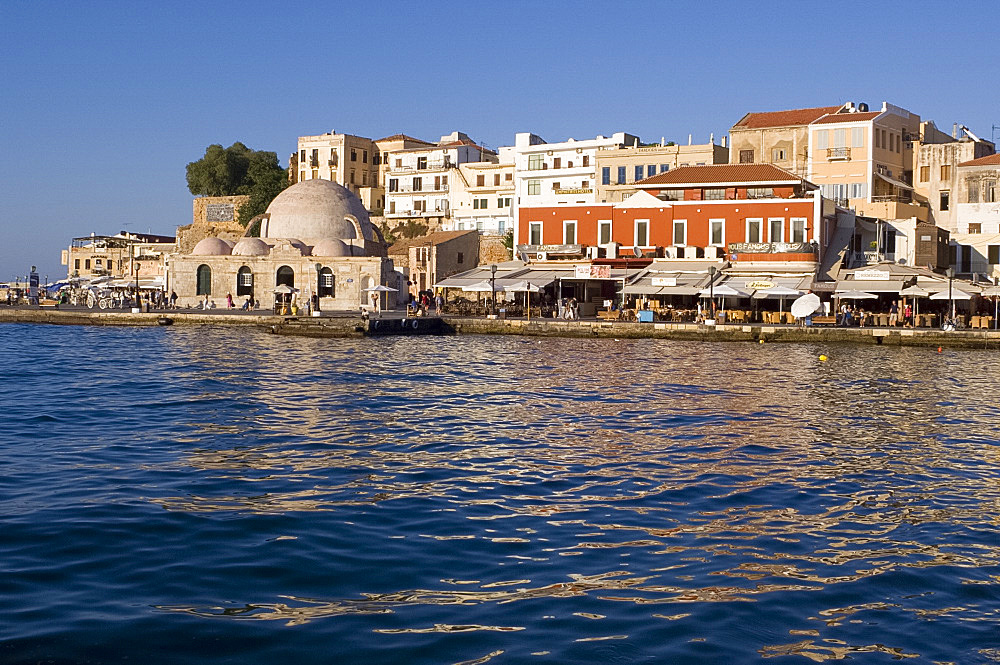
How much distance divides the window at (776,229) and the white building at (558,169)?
16.2 m

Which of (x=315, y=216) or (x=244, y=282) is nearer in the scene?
(x=244, y=282)

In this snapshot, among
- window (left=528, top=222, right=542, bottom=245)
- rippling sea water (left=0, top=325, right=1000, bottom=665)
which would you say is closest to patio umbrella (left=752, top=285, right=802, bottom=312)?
window (left=528, top=222, right=542, bottom=245)

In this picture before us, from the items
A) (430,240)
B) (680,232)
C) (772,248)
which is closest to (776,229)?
(772,248)

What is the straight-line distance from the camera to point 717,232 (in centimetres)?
4734

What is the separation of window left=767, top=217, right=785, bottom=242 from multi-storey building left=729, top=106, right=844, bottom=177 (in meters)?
8.90

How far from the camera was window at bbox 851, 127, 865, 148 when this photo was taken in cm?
5144

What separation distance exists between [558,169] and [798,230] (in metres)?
21.9

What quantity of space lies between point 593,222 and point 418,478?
39.3 metres

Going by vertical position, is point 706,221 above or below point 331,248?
above

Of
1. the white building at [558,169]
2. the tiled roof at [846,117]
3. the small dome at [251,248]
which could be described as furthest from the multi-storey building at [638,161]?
the small dome at [251,248]

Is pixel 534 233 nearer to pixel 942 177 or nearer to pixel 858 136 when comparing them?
pixel 858 136

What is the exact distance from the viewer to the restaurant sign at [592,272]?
47688 millimetres

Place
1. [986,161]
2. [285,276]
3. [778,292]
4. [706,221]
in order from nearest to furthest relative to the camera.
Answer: [778,292] → [706,221] → [986,161] → [285,276]

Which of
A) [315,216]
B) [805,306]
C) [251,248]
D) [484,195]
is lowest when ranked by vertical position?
[805,306]
